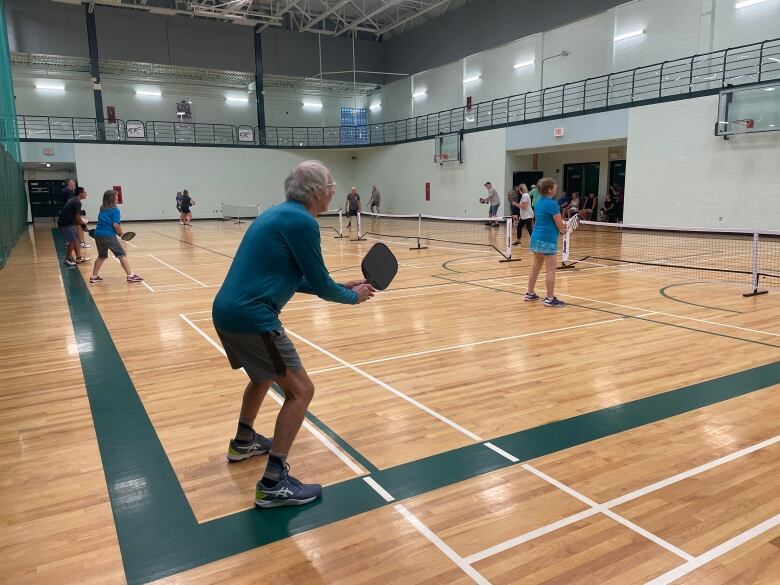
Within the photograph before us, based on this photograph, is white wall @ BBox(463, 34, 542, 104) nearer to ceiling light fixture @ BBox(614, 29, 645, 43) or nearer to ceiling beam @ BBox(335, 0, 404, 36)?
ceiling light fixture @ BBox(614, 29, 645, 43)

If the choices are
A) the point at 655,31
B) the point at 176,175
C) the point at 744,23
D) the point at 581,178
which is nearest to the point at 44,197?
the point at 176,175

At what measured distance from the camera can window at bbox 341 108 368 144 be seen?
40344mm

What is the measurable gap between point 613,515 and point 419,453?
1279mm

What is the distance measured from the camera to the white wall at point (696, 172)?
59.9ft

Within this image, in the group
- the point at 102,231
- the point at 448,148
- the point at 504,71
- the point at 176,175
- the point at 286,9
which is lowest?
the point at 102,231

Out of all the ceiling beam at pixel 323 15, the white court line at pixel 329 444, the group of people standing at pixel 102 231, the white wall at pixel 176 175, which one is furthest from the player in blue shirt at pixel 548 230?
the white wall at pixel 176 175

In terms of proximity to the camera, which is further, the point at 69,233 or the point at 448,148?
the point at 448,148

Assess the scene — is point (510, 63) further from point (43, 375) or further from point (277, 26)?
point (43, 375)

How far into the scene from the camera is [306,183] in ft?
9.99

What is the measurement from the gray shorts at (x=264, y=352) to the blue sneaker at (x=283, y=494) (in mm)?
603

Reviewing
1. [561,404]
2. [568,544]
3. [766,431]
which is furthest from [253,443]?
[766,431]

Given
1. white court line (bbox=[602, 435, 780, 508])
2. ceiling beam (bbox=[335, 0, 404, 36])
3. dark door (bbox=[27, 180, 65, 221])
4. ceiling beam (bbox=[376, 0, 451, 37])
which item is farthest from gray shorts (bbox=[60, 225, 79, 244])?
ceiling beam (bbox=[376, 0, 451, 37])

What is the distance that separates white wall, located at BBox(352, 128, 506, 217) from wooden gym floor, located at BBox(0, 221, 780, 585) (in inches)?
860

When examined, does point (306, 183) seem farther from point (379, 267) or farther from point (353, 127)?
point (353, 127)
